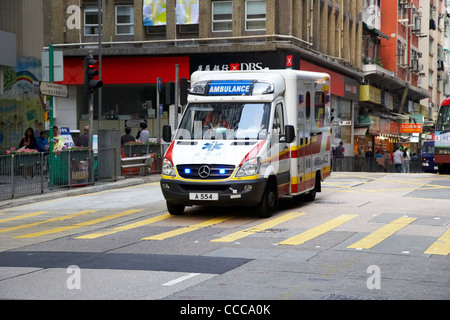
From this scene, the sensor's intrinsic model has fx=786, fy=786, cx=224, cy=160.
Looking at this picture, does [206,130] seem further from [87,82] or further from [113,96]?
[113,96]

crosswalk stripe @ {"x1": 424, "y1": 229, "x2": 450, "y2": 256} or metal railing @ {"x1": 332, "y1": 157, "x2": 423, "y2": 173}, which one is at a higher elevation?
crosswalk stripe @ {"x1": 424, "y1": 229, "x2": 450, "y2": 256}

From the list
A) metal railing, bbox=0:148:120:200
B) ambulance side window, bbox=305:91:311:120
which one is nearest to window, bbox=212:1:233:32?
metal railing, bbox=0:148:120:200

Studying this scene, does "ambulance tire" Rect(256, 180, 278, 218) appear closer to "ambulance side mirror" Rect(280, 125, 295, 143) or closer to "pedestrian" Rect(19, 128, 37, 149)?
"ambulance side mirror" Rect(280, 125, 295, 143)

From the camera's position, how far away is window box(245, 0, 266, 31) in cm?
3894

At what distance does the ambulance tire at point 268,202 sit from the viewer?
48.6 feet

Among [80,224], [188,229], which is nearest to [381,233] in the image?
[188,229]

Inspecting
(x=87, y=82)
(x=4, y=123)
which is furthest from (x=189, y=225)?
(x=4, y=123)

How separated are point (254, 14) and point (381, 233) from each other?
27.6m

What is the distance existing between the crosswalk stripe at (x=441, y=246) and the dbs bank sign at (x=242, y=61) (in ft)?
85.7

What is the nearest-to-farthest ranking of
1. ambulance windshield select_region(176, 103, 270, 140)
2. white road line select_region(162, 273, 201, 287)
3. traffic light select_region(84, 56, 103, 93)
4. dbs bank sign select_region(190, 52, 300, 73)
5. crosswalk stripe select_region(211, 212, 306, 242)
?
white road line select_region(162, 273, 201, 287)
crosswalk stripe select_region(211, 212, 306, 242)
ambulance windshield select_region(176, 103, 270, 140)
traffic light select_region(84, 56, 103, 93)
dbs bank sign select_region(190, 52, 300, 73)

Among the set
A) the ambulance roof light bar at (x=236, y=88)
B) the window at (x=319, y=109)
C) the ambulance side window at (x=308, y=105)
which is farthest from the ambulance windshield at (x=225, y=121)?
the window at (x=319, y=109)

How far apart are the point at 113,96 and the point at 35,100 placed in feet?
17.2

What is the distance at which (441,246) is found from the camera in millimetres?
11477
